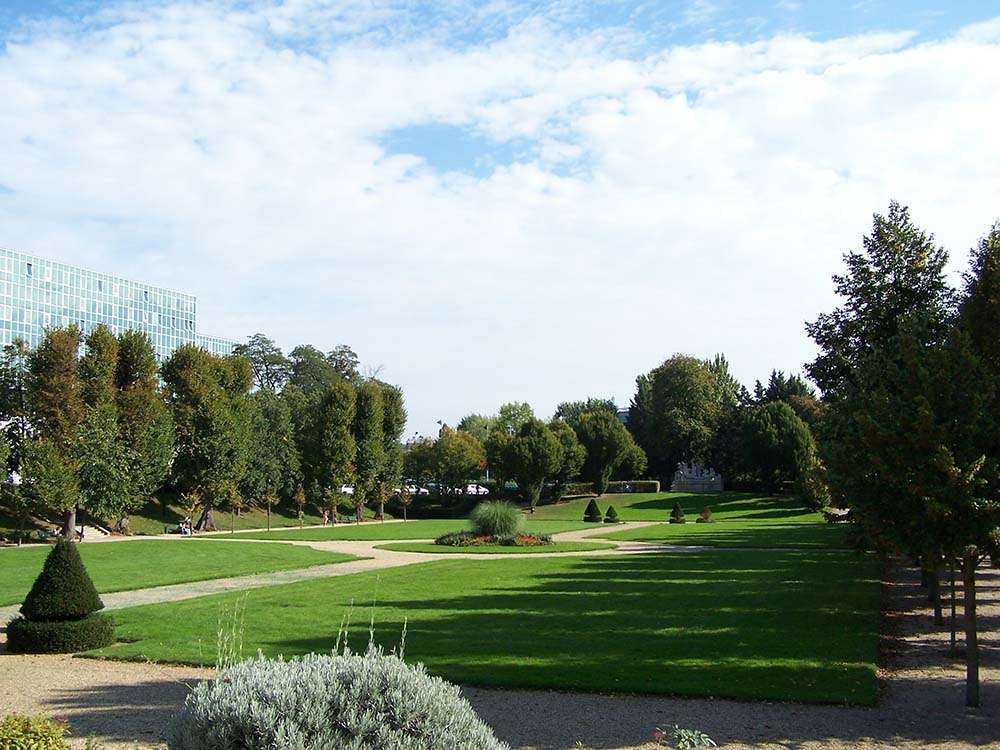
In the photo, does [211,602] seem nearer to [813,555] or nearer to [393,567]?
[393,567]

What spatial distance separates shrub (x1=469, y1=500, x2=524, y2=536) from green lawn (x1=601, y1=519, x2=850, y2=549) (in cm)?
575

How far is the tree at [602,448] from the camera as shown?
3231 inches

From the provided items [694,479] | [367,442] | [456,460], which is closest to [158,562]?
[367,442]

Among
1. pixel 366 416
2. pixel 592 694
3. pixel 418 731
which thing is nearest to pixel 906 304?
pixel 592 694

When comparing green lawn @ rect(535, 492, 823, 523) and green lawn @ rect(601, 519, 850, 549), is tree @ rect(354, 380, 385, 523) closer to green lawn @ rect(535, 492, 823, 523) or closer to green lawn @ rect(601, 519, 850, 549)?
green lawn @ rect(535, 492, 823, 523)

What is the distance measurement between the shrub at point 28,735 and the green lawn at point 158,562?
1660cm

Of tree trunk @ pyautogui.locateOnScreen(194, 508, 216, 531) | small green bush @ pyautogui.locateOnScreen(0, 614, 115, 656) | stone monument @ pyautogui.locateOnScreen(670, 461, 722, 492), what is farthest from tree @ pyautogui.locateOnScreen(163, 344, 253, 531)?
stone monument @ pyautogui.locateOnScreen(670, 461, 722, 492)

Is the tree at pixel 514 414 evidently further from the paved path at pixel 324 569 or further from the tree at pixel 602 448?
the paved path at pixel 324 569

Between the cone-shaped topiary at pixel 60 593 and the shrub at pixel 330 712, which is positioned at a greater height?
the shrub at pixel 330 712

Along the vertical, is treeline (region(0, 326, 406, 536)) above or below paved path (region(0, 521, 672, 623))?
above

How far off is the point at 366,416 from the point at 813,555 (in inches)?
1656

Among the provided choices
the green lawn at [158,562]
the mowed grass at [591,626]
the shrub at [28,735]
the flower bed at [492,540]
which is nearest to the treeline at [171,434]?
the green lawn at [158,562]

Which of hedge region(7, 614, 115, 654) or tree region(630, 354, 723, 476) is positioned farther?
tree region(630, 354, 723, 476)

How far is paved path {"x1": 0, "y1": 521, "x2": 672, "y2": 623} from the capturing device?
1972 cm
